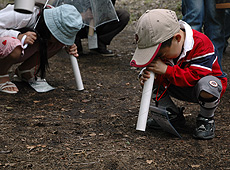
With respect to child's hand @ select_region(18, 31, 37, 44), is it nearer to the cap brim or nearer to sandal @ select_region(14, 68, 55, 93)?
sandal @ select_region(14, 68, 55, 93)

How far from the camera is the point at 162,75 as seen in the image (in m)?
2.14

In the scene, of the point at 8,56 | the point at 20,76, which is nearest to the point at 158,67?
the point at 8,56

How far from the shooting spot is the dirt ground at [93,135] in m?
1.78

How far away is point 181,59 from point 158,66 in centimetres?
18

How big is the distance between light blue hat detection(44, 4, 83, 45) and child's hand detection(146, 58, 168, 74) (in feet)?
3.50

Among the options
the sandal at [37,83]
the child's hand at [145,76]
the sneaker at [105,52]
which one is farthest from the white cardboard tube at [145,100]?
the sneaker at [105,52]

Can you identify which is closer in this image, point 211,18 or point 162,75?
point 162,75

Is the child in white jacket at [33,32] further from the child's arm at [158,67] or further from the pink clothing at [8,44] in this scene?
the child's arm at [158,67]

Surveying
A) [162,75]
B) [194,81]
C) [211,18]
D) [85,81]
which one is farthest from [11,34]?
[211,18]

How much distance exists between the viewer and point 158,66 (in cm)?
199

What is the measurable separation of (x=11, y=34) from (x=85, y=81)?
3.30 feet

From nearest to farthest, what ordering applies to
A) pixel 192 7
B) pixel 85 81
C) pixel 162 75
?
pixel 162 75 → pixel 192 7 → pixel 85 81

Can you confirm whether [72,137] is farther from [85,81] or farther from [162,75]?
[85,81]

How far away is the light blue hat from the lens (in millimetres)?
2814
